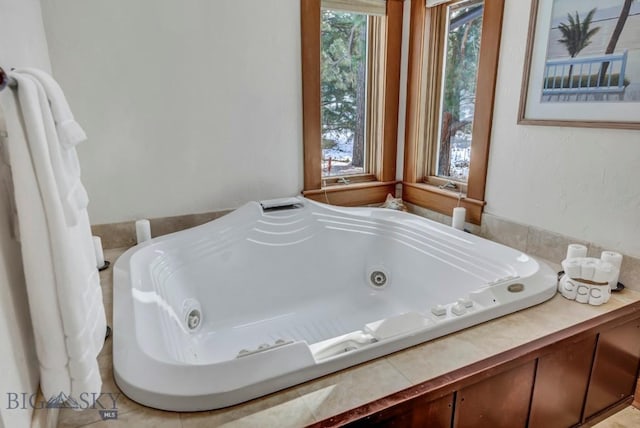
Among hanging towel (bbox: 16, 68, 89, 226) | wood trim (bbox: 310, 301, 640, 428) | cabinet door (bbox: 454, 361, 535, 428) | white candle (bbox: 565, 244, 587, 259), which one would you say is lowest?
cabinet door (bbox: 454, 361, 535, 428)

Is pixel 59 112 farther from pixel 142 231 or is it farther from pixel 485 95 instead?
pixel 485 95

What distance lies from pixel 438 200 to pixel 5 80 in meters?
2.24

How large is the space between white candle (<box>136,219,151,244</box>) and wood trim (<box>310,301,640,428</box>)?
1447mm

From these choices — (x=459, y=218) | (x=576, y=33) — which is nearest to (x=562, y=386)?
(x=459, y=218)

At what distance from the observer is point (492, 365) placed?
1153mm

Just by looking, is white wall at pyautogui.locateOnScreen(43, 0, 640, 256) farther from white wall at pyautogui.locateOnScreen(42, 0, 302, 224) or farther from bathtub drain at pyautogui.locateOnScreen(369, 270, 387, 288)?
bathtub drain at pyautogui.locateOnScreen(369, 270, 387, 288)

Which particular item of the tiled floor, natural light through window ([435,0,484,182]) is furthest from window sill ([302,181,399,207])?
the tiled floor

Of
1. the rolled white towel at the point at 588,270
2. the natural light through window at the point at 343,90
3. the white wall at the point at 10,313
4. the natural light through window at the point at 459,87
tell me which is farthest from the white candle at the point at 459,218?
the white wall at the point at 10,313

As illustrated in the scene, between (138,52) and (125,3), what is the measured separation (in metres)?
0.22

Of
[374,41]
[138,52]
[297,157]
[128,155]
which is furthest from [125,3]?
[374,41]

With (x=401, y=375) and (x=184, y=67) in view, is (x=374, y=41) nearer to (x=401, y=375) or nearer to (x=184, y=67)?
(x=184, y=67)

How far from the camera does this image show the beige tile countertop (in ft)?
3.08

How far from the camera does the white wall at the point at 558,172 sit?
160cm

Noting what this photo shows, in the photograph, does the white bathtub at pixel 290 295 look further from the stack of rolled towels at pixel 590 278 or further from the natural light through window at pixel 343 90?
the natural light through window at pixel 343 90
